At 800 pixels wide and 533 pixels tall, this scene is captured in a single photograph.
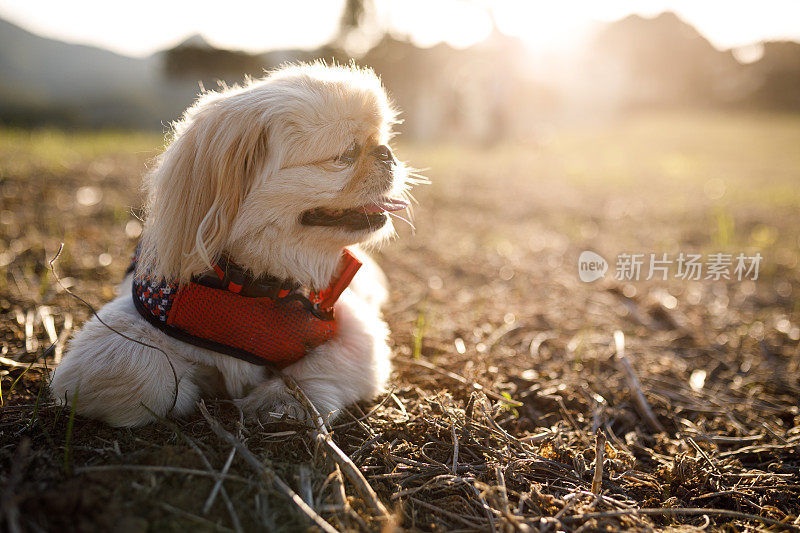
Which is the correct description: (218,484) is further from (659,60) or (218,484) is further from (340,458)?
(659,60)

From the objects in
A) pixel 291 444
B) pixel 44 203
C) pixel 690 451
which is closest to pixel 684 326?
pixel 690 451

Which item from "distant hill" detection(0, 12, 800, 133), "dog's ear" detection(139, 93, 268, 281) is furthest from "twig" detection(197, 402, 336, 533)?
"distant hill" detection(0, 12, 800, 133)

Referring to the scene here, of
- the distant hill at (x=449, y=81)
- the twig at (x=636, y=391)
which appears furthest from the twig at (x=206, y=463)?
the distant hill at (x=449, y=81)

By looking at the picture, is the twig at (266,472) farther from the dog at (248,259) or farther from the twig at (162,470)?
the dog at (248,259)

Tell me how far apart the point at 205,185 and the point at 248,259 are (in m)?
0.30

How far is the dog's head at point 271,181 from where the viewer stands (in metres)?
1.76

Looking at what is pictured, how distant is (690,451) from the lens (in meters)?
2.11

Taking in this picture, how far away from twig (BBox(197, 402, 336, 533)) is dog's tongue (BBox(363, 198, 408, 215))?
940 mm

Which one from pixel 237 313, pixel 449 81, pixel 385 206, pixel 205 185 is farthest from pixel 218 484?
pixel 449 81

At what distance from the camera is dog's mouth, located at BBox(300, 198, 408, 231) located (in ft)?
6.22

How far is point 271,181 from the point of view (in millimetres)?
1805

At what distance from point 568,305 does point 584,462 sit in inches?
72.7

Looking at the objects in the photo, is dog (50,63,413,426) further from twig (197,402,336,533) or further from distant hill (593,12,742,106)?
distant hill (593,12,742,106)

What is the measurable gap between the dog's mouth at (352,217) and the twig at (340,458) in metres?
0.64
